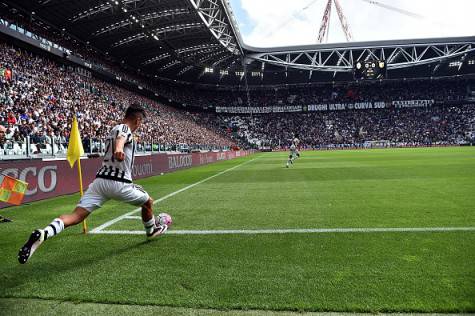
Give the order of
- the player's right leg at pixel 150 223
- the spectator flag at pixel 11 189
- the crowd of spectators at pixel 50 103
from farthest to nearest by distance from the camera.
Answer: the crowd of spectators at pixel 50 103, the spectator flag at pixel 11 189, the player's right leg at pixel 150 223

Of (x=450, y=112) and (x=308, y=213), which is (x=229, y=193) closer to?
(x=308, y=213)

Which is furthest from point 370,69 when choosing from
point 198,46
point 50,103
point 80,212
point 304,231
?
point 80,212

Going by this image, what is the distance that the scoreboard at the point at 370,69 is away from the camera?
47.9 metres

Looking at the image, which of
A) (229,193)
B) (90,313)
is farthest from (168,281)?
(229,193)

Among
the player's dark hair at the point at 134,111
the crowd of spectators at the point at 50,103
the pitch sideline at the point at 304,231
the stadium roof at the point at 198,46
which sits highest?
the stadium roof at the point at 198,46

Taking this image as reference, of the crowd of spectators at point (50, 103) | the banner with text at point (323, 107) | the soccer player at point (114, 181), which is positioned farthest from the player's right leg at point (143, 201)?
the banner with text at point (323, 107)

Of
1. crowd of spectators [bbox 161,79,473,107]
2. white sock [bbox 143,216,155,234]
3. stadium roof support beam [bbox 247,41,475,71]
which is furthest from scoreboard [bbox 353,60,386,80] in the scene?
white sock [bbox 143,216,155,234]

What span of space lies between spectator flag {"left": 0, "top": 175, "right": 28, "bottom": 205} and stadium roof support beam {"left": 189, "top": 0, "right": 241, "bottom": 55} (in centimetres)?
3119

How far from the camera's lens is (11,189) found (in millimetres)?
6949

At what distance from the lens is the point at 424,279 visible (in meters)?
3.80

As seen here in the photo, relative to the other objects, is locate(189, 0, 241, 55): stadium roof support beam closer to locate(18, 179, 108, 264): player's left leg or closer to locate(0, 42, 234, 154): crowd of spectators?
locate(0, 42, 234, 154): crowd of spectators

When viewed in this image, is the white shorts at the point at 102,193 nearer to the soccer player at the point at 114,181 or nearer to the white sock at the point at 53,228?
the soccer player at the point at 114,181

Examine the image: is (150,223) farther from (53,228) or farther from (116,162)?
(53,228)

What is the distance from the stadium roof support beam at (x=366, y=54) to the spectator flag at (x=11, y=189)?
60.0 metres
